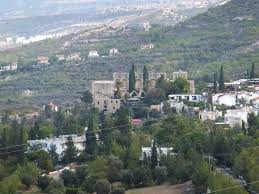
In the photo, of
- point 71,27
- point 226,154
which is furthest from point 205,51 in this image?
point 71,27

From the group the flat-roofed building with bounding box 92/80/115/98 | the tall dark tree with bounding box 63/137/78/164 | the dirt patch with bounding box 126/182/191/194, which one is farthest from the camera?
the flat-roofed building with bounding box 92/80/115/98

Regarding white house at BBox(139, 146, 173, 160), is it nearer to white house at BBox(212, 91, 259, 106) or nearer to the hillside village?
the hillside village

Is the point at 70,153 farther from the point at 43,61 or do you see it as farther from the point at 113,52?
the point at 43,61

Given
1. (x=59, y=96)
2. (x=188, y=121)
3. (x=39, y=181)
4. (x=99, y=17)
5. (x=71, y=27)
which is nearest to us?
(x=39, y=181)

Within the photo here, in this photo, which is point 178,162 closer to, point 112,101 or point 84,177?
point 84,177

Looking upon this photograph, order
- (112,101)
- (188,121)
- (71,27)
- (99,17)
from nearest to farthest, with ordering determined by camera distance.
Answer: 1. (188,121)
2. (112,101)
3. (71,27)
4. (99,17)

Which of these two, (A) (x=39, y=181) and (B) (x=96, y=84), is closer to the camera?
(A) (x=39, y=181)

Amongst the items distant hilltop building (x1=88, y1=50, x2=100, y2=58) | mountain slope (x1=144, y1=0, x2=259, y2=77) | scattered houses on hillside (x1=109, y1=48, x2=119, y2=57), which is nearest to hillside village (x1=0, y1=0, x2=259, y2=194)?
mountain slope (x1=144, y1=0, x2=259, y2=77)

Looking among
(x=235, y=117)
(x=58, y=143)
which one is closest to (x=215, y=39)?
(x=235, y=117)
